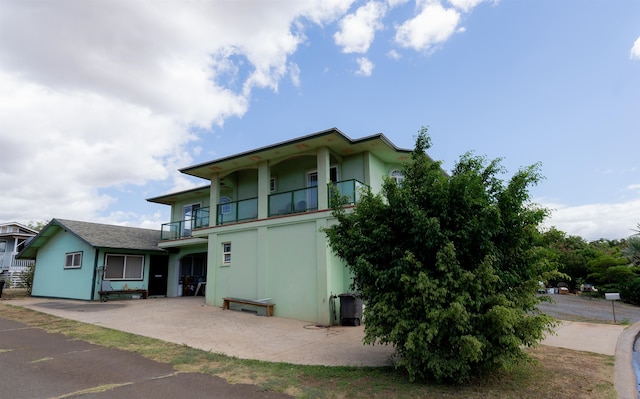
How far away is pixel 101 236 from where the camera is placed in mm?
20109

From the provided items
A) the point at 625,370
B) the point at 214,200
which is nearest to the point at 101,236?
the point at 214,200

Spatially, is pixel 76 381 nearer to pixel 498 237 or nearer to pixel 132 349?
pixel 132 349

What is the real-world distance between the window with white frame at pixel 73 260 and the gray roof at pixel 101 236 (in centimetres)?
147

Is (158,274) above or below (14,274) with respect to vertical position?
below

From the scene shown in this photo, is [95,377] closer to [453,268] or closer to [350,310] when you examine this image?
[453,268]

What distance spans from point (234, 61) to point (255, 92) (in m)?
1.85

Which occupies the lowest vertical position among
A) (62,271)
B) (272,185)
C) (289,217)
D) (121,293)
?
(121,293)

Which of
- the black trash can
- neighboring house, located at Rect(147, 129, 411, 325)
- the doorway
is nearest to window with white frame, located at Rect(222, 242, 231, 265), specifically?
neighboring house, located at Rect(147, 129, 411, 325)

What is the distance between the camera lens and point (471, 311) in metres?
5.66

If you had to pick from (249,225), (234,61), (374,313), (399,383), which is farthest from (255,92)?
(399,383)

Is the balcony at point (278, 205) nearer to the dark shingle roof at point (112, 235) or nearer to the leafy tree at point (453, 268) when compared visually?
the dark shingle roof at point (112, 235)

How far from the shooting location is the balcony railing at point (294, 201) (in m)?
14.0

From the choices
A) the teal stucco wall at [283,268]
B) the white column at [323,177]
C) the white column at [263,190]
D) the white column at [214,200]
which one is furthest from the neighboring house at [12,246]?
the white column at [323,177]

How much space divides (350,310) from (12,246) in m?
37.9
